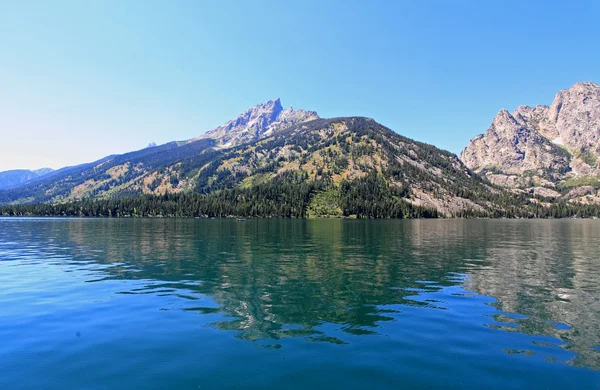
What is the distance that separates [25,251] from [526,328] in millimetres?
83051

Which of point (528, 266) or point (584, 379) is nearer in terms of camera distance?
point (584, 379)

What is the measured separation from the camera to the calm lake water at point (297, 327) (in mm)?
17766

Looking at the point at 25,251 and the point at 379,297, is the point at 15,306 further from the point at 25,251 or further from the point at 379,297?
the point at 25,251

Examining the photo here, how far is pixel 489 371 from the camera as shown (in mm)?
18297

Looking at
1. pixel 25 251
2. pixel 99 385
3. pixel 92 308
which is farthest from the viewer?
pixel 25 251

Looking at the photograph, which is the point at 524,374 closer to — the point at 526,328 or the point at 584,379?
the point at 584,379

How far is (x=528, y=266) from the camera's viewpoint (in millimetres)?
54094

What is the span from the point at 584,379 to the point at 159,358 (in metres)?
22.5

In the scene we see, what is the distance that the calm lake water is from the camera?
17.8 m

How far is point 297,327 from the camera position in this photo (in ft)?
83.3

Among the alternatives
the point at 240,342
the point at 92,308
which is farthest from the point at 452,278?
the point at 92,308

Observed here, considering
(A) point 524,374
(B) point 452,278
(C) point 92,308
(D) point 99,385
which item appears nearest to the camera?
(D) point 99,385

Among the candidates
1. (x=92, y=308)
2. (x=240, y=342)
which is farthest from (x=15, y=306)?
(x=240, y=342)

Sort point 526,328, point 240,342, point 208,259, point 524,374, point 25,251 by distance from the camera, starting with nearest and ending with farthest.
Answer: point 524,374 < point 240,342 < point 526,328 < point 208,259 < point 25,251
